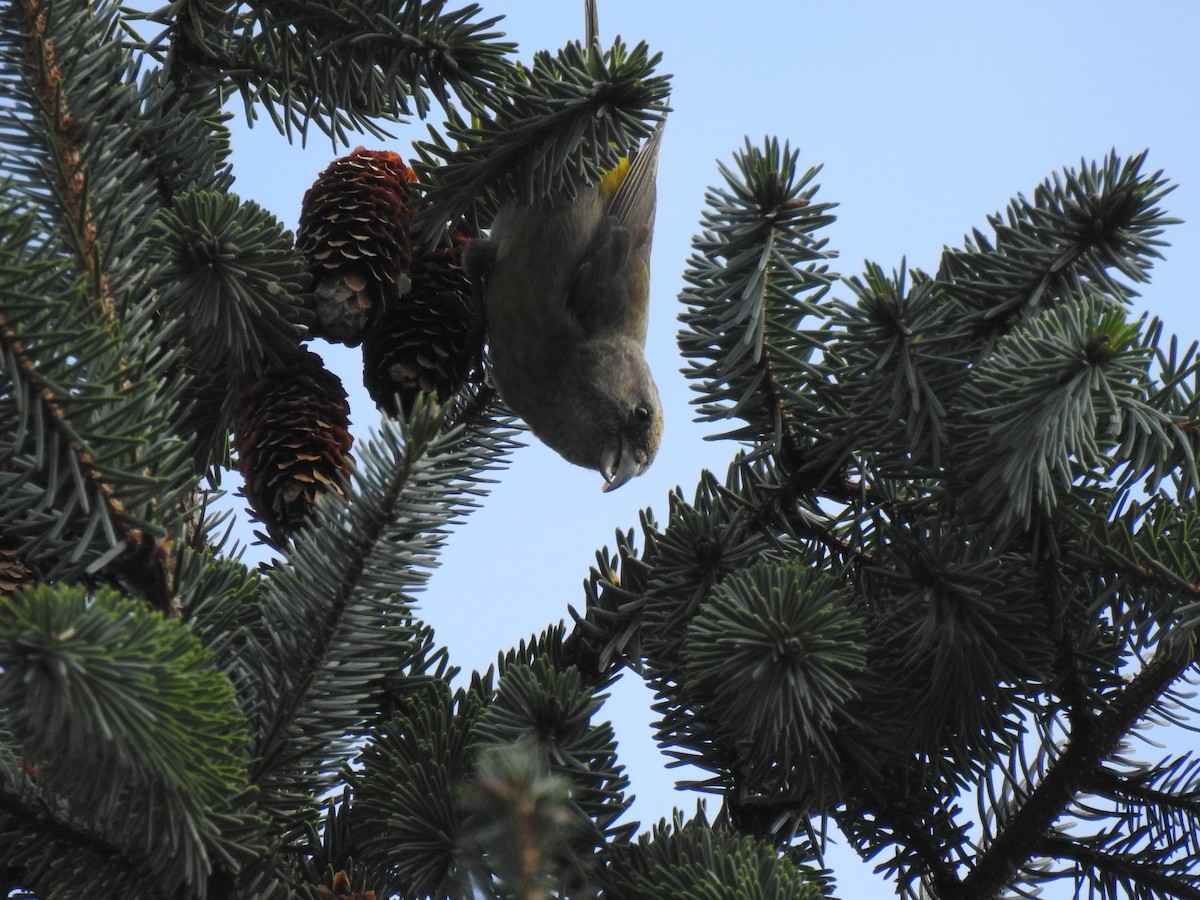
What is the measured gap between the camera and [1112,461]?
1.89 metres

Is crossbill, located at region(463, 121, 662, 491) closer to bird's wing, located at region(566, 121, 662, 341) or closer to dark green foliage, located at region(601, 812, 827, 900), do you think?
bird's wing, located at region(566, 121, 662, 341)

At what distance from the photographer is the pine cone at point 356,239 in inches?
97.2

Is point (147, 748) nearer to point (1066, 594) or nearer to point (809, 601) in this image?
point (809, 601)

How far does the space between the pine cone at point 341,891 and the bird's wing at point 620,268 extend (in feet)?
8.50

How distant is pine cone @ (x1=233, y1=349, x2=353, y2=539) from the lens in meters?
2.24

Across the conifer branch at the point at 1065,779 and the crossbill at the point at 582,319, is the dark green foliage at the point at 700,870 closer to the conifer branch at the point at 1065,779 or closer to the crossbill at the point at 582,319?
the conifer branch at the point at 1065,779

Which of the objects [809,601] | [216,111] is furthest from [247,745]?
[216,111]

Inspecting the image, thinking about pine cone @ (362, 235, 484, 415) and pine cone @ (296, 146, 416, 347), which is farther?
pine cone @ (362, 235, 484, 415)

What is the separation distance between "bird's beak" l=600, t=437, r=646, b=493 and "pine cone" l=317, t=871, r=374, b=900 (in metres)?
2.60

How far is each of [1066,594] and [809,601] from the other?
0.50 metres

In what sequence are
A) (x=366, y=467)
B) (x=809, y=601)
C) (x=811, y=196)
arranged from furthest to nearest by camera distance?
(x=811, y=196) → (x=809, y=601) → (x=366, y=467)

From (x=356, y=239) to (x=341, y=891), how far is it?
1.36m

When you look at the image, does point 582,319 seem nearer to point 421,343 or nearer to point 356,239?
point 421,343

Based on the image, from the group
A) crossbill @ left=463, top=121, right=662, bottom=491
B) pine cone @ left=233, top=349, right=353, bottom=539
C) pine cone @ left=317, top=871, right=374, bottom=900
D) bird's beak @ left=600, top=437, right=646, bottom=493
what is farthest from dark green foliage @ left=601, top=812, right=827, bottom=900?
bird's beak @ left=600, top=437, right=646, bottom=493
